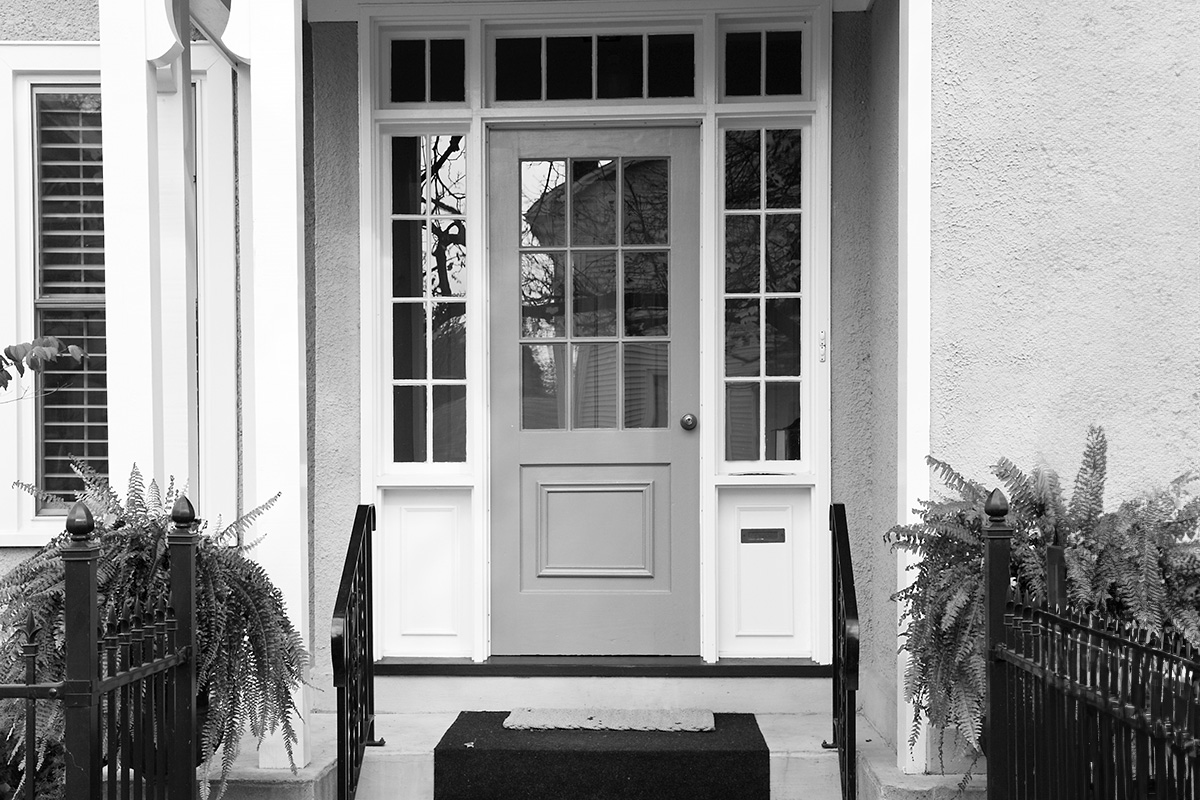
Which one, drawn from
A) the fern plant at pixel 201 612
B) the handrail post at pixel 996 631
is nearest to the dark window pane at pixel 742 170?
the handrail post at pixel 996 631

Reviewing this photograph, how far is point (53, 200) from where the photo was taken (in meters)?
4.41

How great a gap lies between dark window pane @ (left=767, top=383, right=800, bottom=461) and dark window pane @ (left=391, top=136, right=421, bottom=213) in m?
1.70

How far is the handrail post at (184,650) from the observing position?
259cm

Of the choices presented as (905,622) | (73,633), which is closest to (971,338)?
(905,622)

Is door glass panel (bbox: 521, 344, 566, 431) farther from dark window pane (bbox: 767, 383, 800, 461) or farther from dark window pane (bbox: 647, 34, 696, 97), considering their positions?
dark window pane (bbox: 647, 34, 696, 97)

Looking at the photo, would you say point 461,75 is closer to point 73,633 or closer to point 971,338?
point 971,338

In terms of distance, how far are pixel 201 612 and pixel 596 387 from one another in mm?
2015

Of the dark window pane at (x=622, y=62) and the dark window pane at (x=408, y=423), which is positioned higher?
the dark window pane at (x=622, y=62)

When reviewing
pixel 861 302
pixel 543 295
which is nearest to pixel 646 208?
pixel 543 295

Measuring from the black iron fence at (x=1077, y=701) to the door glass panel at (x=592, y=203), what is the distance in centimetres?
233

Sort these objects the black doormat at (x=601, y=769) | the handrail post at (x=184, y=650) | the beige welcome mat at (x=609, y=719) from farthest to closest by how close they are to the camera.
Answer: the beige welcome mat at (x=609, y=719) < the black doormat at (x=601, y=769) < the handrail post at (x=184, y=650)

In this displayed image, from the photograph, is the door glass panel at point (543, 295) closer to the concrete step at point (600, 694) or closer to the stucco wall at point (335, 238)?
the stucco wall at point (335, 238)

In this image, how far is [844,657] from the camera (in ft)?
11.1

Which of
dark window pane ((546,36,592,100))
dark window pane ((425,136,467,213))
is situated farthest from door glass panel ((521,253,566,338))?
dark window pane ((546,36,592,100))
